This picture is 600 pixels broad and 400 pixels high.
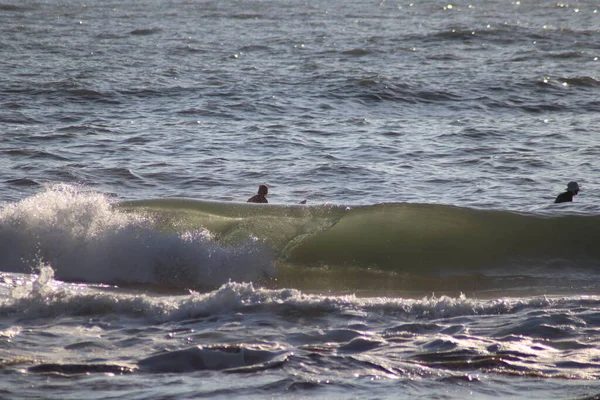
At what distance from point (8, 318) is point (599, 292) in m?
5.38

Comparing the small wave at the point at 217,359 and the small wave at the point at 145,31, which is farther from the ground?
the small wave at the point at 145,31

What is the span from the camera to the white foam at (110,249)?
9312 mm

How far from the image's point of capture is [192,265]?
30.8 ft

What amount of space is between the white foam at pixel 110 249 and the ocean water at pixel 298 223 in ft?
0.08

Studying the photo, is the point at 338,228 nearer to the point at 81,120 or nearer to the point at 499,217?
the point at 499,217

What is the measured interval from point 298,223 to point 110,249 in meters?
2.20

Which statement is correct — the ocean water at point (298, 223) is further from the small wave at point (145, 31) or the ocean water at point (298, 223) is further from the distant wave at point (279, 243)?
the small wave at point (145, 31)

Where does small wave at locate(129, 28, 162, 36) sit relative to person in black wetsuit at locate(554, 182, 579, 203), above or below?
above

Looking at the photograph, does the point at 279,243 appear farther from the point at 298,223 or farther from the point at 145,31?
the point at 145,31

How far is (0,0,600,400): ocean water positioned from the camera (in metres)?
6.46

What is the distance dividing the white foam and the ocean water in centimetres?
2

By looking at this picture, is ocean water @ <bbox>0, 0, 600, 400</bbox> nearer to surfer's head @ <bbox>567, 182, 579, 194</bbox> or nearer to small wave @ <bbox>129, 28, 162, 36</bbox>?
surfer's head @ <bbox>567, 182, 579, 194</bbox>

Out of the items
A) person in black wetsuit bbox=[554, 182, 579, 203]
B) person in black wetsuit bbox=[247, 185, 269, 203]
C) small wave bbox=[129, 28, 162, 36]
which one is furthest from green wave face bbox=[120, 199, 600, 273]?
small wave bbox=[129, 28, 162, 36]

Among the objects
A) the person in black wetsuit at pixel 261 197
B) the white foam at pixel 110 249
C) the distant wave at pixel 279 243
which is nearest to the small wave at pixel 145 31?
the person in black wetsuit at pixel 261 197
